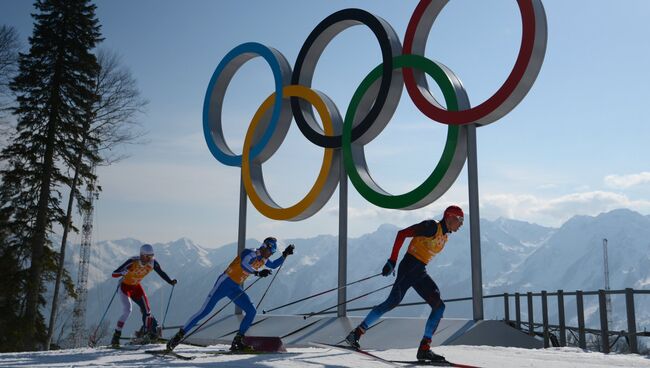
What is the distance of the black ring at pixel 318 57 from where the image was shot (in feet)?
42.1

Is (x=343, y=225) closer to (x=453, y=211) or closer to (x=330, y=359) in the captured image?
(x=453, y=211)

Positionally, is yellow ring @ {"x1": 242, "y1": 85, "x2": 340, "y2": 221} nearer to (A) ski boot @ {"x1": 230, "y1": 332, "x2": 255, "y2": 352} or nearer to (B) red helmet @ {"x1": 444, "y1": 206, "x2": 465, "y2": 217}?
(A) ski boot @ {"x1": 230, "y1": 332, "x2": 255, "y2": 352}

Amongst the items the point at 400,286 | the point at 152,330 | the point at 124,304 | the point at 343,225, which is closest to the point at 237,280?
the point at 400,286

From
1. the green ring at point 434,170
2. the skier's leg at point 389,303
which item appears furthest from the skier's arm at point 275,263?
the green ring at point 434,170

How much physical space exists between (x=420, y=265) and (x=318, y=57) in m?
8.28

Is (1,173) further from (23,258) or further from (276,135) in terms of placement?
(276,135)

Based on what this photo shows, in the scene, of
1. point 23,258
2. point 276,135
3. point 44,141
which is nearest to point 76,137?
point 44,141

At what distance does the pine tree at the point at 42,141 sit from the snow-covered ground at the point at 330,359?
15521 mm

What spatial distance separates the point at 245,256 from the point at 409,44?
5895mm

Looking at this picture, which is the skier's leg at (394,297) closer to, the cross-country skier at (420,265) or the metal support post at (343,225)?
the cross-country skier at (420,265)

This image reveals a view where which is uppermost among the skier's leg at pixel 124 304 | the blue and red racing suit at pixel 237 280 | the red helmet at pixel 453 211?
the red helmet at pixel 453 211

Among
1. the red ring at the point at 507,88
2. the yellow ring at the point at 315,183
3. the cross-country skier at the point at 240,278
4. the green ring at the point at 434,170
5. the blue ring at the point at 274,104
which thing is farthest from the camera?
the blue ring at the point at 274,104

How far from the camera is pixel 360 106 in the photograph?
13445mm

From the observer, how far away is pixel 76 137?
24891 millimetres
